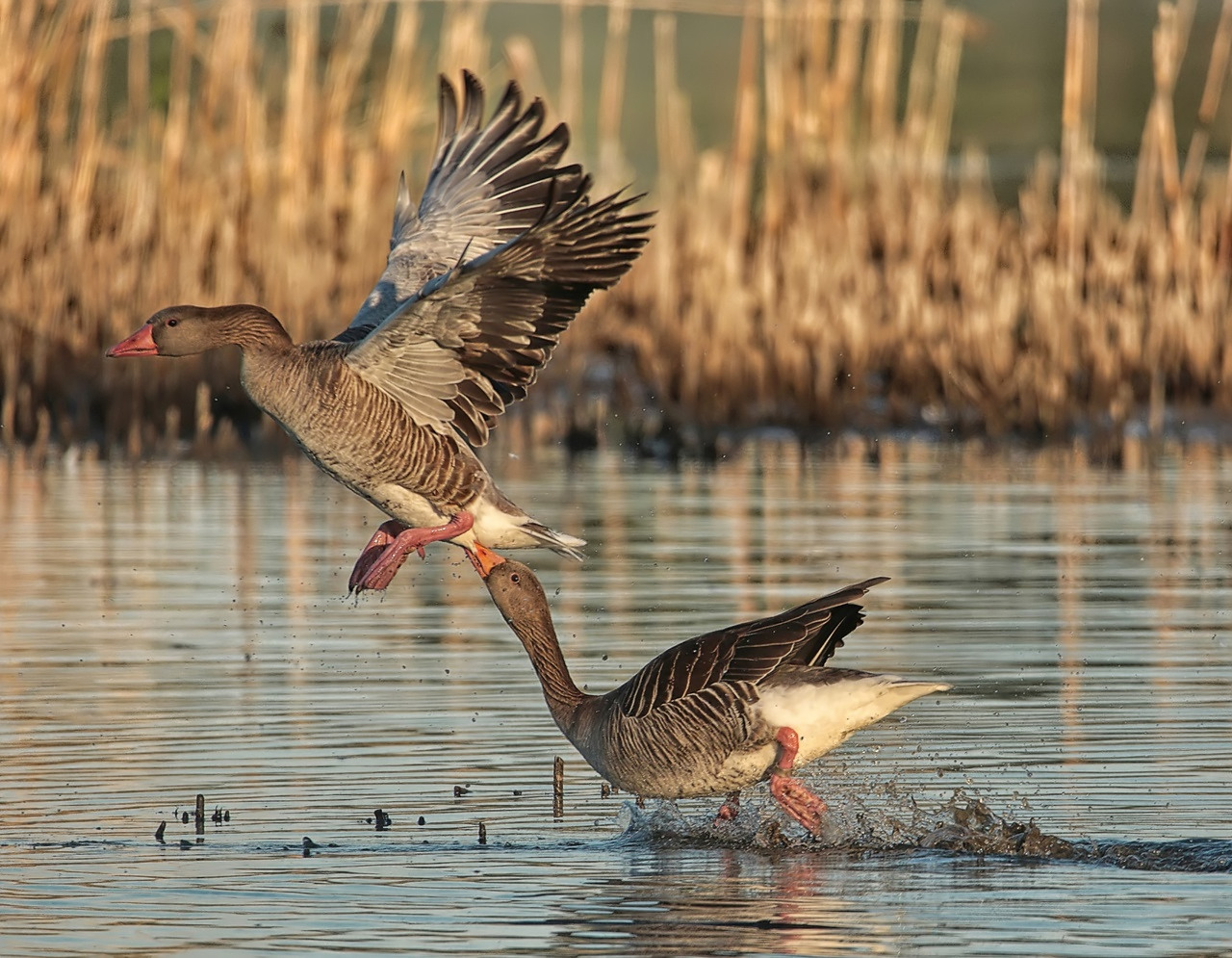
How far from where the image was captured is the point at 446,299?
28.3 ft

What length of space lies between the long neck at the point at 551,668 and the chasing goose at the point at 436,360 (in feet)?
2.14

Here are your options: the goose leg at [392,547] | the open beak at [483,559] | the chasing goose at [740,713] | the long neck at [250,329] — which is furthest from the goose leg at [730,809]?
the long neck at [250,329]

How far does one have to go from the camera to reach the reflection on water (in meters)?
6.33

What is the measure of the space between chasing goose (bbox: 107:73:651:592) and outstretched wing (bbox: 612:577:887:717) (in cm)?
148

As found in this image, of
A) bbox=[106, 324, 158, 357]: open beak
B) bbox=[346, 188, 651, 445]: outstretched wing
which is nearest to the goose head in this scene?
bbox=[106, 324, 158, 357]: open beak

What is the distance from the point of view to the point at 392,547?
29.4 ft

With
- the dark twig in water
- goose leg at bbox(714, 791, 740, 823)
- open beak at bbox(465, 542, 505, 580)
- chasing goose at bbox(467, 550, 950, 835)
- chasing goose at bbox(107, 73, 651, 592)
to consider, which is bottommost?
goose leg at bbox(714, 791, 740, 823)

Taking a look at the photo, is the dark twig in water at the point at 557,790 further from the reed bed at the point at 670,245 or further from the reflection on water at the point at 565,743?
the reed bed at the point at 670,245

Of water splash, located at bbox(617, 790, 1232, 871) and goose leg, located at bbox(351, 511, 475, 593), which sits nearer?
water splash, located at bbox(617, 790, 1232, 871)

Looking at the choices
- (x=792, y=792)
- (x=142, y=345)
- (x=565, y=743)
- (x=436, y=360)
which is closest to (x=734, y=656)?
(x=792, y=792)

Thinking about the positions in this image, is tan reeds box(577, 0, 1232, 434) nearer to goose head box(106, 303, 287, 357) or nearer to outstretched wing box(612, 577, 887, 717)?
goose head box(106, 303, 287, 357)

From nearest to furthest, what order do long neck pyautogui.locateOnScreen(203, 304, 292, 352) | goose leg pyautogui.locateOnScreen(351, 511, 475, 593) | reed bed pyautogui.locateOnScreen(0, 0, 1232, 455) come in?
goose leg pyautogui.locateOnScreen(351, 511, 475, 593) < long neck pyautogui.locateOnScreen(203, 304, 292, 352) < reed bed pyautogui.locateOnScreen(0, 0, 1232, 455)

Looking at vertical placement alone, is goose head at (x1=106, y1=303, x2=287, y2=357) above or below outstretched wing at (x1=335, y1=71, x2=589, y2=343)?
below

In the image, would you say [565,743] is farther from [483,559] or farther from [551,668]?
[483,559]
